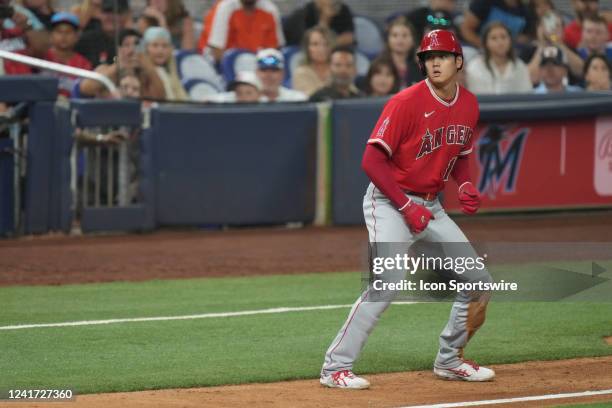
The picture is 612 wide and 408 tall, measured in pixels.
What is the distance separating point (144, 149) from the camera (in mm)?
12156

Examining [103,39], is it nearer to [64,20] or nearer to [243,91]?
[64,20]

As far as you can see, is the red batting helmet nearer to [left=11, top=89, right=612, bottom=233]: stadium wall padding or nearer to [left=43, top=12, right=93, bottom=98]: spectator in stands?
[left=11, top=89, right=612, bottom=233]: stadium wall padding

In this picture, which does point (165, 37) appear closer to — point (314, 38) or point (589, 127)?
point (314, 38)

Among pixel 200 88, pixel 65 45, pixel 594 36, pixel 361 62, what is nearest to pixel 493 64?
pixel 361 62

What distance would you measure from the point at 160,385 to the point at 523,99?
311 inches

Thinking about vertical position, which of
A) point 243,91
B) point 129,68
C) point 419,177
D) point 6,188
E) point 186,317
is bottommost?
point 186,317

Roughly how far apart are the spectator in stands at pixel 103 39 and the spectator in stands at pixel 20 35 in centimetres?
41

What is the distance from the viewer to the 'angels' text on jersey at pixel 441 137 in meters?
5.97

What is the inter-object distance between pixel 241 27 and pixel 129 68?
5.55 feet

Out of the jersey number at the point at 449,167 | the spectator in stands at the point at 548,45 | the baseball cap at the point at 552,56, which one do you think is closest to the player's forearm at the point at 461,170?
the jersey number at the point at 449,167

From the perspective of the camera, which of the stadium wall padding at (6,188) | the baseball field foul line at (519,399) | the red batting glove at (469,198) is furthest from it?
the stadium wall padding at (6,188)

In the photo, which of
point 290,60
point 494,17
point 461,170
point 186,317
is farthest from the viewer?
point 494,17

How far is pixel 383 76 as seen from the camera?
13.0 m

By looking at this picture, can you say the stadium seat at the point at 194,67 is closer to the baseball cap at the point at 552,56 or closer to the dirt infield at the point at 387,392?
the baseball cap at the point at 552,56
